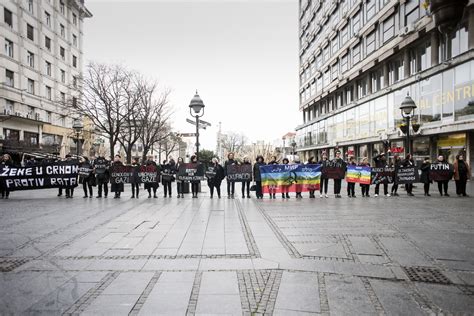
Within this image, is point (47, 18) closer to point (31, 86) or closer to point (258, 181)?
point (31, 86)

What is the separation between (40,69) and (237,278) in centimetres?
4540

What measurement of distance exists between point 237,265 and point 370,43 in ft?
113

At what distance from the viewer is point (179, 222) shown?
28.5 feet

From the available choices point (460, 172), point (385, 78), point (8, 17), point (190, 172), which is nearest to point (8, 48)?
Answer: point (8, 17)

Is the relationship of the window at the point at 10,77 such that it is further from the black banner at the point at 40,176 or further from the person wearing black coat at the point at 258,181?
the person wearing black coat at the point at 258,181

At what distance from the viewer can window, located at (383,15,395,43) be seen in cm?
2995

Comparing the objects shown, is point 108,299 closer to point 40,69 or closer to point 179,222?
point 179,222

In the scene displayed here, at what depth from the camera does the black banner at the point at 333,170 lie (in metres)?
15.6

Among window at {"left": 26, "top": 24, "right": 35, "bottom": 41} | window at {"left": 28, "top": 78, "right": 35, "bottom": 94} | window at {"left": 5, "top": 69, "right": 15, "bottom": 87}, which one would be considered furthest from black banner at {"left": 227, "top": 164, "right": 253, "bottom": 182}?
window at {"left": 26, "top": 24, "right": 35, "bottom": 41}

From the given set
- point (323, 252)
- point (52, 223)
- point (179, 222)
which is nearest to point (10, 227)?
point (52, 223)

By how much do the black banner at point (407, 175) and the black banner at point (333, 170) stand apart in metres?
2.58

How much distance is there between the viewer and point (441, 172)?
1546 cm

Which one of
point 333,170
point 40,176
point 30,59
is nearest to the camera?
point 40,176

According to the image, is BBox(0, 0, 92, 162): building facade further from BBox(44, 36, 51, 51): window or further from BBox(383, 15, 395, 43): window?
BBox(383, 15, 395, 43): window
